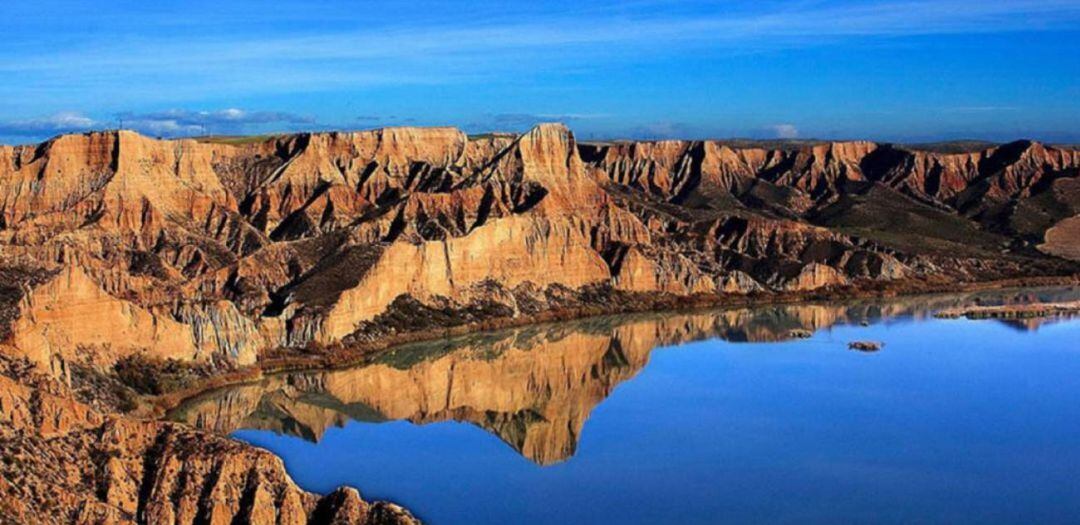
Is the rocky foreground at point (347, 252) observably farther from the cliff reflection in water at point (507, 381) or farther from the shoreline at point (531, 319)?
the cliff reflection in water at point (507, 381)

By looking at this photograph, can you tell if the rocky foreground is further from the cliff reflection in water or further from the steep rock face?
the cliff reflection in water

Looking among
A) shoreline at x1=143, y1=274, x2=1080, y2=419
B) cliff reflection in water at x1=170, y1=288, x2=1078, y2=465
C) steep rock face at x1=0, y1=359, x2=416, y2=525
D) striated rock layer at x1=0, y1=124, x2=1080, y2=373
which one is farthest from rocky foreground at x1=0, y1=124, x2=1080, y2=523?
cliff reflection in water at x1=170, y1=288, x2=1078, y2=465

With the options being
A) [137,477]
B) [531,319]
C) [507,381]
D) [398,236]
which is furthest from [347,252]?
[137,477]

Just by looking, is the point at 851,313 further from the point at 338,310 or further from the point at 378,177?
the point at 378,177

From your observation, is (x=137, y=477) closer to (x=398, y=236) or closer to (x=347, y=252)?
(x=347, y=252)

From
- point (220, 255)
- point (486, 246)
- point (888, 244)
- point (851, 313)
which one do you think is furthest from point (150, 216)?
point (888, 244)
